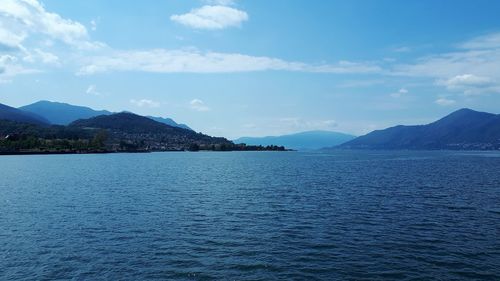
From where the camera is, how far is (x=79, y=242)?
132 ft

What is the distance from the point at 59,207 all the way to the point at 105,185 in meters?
33.5

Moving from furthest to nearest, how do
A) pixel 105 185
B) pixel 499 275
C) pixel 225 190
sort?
pixel 105 185
pixel 225 190
pixel 499 275

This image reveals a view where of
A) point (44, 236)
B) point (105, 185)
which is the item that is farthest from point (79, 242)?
point (105, 185)

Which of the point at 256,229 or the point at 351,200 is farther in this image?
the point at 351,200

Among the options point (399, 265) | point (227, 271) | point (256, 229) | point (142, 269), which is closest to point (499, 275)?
point (399, 265)

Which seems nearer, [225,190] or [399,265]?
[399,265]

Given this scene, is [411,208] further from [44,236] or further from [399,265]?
[44,236]

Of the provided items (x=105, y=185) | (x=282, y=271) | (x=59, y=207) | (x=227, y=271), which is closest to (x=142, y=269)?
(x=227, y=271)

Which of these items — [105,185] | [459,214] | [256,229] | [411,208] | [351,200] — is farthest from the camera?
[105,185]

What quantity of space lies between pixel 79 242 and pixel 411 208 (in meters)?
46.6

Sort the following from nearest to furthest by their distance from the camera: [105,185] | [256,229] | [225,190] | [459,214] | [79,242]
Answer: [79,242] < [256,229] < [459,214] < [225,190] < [105,185]

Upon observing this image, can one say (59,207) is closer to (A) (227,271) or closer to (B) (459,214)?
(A) (227,271)

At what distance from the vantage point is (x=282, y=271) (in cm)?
3158

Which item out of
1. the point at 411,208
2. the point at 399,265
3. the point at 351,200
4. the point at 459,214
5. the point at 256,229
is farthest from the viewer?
the point at 351,200
